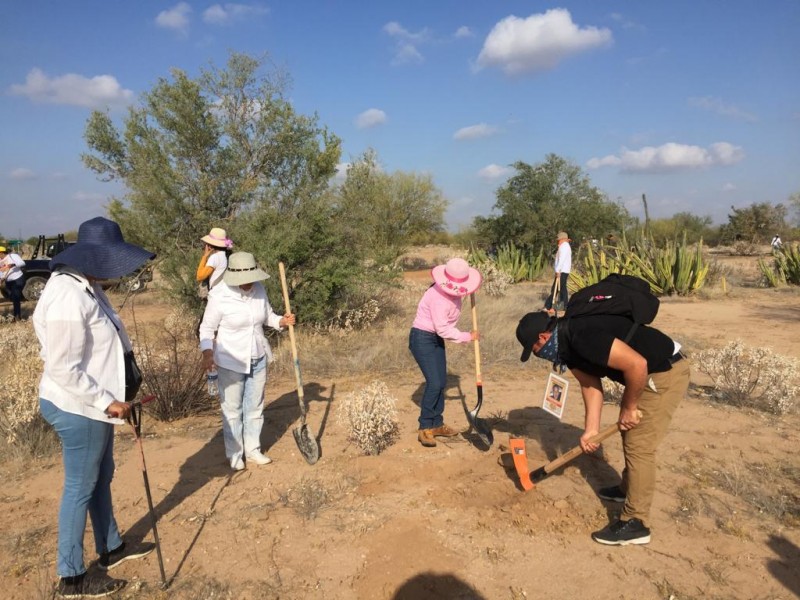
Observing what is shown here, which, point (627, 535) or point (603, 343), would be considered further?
point (627, 535)

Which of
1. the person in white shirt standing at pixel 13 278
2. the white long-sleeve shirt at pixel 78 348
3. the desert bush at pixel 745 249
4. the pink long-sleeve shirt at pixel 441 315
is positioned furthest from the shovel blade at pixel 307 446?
the desert bush at pixel 745 249

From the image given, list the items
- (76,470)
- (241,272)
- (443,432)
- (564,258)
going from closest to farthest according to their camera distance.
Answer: (76,470) < (241,272) < (443,432) < (564,258)

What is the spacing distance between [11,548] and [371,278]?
6.15 meters

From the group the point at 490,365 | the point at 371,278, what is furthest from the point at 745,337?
the point at 371,278

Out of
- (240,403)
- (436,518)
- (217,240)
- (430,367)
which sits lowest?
(436,518)

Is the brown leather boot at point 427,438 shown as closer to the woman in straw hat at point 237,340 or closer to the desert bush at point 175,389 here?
the woman in straw hat at point 237,340

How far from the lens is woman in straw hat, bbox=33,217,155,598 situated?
2.44 metres

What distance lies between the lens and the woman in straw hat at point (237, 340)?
392 cm

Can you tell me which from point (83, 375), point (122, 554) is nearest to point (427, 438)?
point (122, 554)

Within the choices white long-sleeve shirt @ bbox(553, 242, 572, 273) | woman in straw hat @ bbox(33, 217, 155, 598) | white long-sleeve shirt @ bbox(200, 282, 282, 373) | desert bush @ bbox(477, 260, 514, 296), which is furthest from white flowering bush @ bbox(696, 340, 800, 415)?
desert bush @ bbox(477, 260, 514, 296)

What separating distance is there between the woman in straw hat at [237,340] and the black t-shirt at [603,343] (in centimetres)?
210

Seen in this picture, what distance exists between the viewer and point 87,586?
9.20 ft

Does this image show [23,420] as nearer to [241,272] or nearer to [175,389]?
Result: [175,389]

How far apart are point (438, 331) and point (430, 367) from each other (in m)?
0.34
